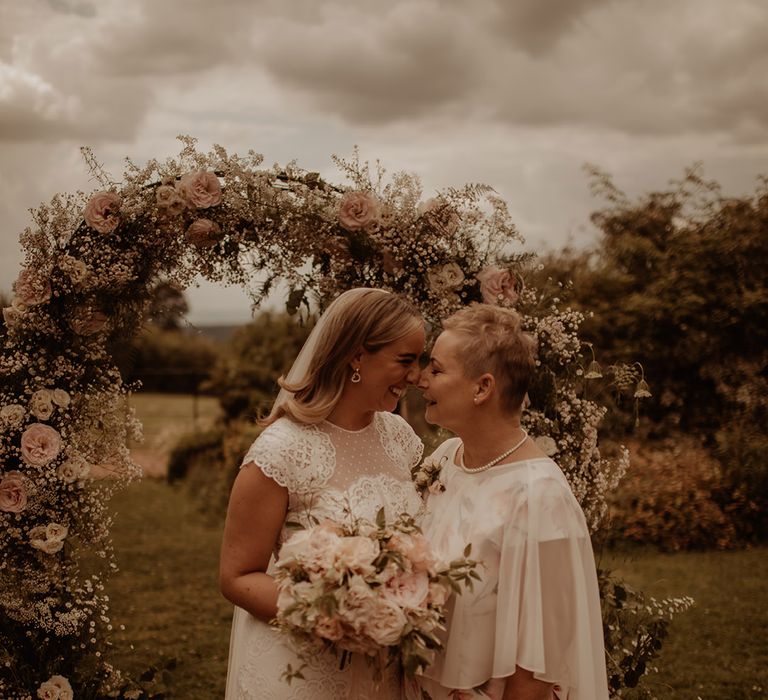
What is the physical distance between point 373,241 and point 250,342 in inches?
412

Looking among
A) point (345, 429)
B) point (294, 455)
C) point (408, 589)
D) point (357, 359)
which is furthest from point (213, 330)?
point (408, 589)

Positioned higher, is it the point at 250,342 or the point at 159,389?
the point at 250,342

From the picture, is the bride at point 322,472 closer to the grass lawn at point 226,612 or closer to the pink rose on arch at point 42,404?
the pink rose on arch at point 42,404

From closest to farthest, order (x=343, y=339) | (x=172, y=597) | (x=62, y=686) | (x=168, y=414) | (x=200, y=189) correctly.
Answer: (x=343, y=339)
(x=200, y=189)
(x=62, y=686)
(x=172, y=597)
(x=168, y=414)

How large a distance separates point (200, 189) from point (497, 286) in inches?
67.0

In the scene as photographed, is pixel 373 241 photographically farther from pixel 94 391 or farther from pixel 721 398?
pixel 721 398

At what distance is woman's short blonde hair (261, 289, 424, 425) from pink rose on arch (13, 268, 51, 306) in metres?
1.90

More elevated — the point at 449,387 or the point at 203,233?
the point at 203,233

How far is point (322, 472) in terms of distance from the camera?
3084 mm

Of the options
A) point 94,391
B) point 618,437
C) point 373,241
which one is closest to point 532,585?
point 373,241

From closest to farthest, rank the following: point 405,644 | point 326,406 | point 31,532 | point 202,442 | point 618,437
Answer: point 405,644
point 326,406
point 31,532
point 618,437
point 202,442

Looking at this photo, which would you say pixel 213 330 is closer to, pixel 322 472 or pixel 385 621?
pixel 322 472

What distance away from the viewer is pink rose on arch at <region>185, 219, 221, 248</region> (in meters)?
4.46

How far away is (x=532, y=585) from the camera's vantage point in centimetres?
266
